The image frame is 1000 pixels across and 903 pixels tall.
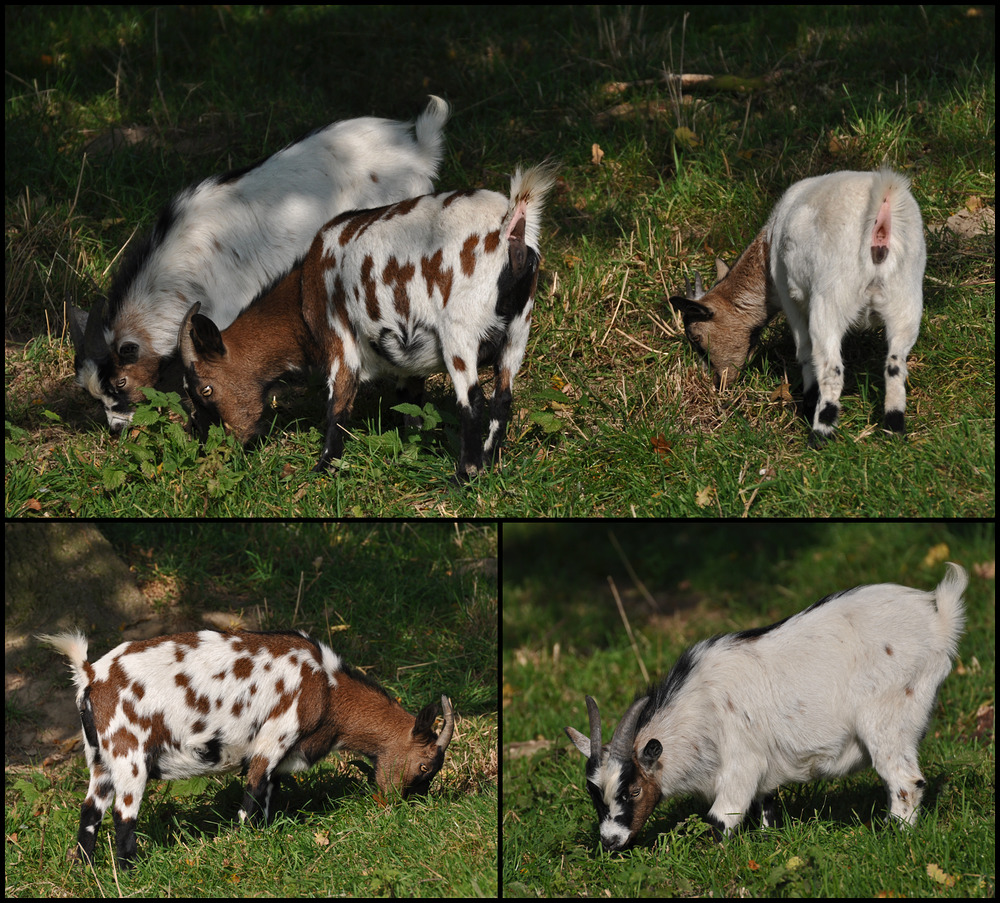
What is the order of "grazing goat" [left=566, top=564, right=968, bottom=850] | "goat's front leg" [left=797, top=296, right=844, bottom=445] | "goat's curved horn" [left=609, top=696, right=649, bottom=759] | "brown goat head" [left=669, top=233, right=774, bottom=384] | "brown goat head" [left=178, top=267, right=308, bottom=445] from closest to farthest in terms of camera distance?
"grazing goat" [left=566, top=564, right=968, bottom=850]
"goat's curved horn" [left=609, top=696, right=649, bottom=759]
"goat's front leg" [left=797, top=296, right=844, bottom=445]
"brown goat head" [left=178, top=267, right=308, bottom=445]
"brown goat head" [left=669, top=233, right=774, bottom=384]

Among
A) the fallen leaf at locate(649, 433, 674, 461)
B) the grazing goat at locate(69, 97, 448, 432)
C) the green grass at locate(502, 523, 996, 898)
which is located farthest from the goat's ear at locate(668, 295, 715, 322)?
the green grass at locate(502, 523, 996, 898)

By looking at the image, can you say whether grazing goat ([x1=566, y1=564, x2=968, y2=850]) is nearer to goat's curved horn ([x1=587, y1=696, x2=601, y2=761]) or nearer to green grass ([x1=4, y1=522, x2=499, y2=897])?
goat's curved horn ([x1=587, y1=696, x2=601, y2=761])

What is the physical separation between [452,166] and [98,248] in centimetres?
288

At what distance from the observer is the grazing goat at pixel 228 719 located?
4910mm

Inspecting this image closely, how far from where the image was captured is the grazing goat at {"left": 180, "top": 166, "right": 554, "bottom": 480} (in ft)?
16.9

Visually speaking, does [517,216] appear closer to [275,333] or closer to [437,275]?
[437,275]

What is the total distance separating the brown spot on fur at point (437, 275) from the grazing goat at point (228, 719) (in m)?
2.00

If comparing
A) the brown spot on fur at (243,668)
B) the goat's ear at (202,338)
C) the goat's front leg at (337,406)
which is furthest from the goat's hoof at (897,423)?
the goat's ear at (202,338)

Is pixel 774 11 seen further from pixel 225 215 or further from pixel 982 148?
pixel 225 215

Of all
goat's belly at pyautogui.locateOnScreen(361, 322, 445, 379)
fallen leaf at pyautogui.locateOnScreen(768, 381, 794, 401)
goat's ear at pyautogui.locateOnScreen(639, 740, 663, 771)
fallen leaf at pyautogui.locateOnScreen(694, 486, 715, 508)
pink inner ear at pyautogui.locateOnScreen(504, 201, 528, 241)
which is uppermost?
pink inner ear at pyautogui.locateOnScreen(504, 201, 528, 241)

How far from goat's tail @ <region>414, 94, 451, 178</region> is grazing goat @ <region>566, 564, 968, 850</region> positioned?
393 centimetres

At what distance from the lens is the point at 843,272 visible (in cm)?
530

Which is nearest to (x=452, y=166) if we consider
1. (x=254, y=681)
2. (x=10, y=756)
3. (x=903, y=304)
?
(x=903, y=304)

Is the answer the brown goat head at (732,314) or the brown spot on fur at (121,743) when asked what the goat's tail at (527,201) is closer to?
the brown goat head at (732,314)
